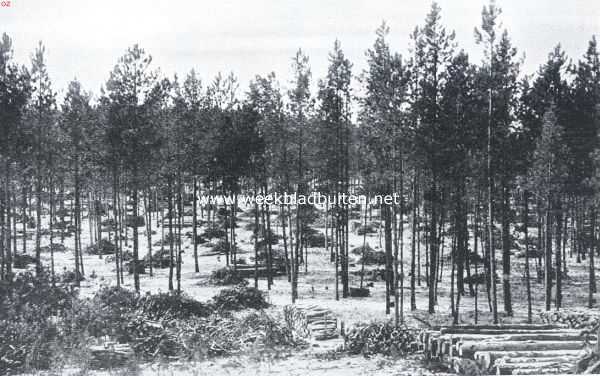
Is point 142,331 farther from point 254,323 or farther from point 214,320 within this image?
point 254,323

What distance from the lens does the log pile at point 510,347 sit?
497 inches

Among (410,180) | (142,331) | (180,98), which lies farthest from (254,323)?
(180,98)

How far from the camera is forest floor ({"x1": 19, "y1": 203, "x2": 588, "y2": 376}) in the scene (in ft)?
49.5

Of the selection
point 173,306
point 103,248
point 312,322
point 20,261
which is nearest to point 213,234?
point 103,248


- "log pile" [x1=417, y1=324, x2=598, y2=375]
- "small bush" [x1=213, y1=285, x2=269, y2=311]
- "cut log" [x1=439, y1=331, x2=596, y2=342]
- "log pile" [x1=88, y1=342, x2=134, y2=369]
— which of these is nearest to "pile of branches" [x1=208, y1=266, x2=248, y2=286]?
"small bush" [x1=213, y1=285, x2=269, y2=311]

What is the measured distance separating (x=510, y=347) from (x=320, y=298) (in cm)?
1777

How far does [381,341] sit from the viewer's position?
670 inches

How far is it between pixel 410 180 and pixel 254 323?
36.4 feet

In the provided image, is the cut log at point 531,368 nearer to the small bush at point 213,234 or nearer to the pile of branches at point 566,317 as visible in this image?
the pile of branches at point 566,317

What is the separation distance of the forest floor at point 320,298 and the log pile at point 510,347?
Result: 26.5 inches

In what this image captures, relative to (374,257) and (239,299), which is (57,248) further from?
(239,299)

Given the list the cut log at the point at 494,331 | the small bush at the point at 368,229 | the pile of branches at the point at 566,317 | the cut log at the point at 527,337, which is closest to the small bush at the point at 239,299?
the cut log at the point at 494,331

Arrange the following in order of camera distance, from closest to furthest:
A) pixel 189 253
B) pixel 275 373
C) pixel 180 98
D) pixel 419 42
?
pixel 275 373 → pixel 419 42 → pixel 180 98 → pixel 189 253

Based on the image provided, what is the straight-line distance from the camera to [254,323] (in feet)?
64.8
